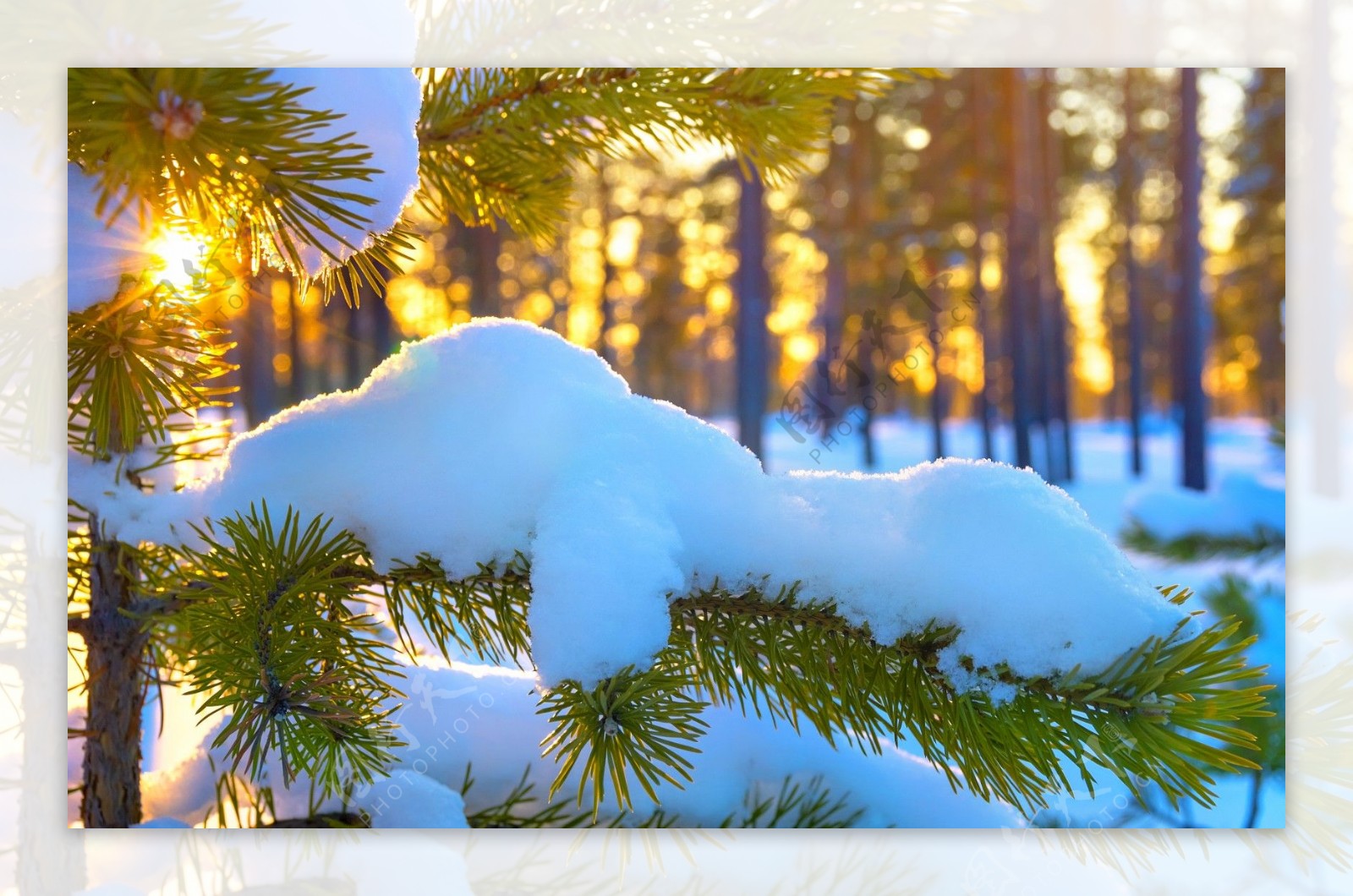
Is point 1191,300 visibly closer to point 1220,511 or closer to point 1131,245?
point 1220,511

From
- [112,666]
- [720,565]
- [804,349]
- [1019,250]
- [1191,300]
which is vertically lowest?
[112,666]

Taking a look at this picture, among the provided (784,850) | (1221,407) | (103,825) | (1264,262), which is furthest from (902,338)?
(103,825)

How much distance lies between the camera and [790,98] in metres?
0.92

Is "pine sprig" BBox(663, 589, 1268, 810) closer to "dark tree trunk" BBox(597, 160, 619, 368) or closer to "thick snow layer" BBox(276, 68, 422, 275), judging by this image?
"thick snow layer" BBox(276, 68, 422, 275)

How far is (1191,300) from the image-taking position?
3.73 m

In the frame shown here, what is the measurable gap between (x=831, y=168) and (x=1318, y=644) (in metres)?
4.88

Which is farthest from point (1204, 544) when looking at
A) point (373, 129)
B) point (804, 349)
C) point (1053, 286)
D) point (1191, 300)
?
point (1053, 286)

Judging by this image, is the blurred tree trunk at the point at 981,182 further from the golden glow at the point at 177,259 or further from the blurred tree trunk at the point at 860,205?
the golden glow at the point at 177,259

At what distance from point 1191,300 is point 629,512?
12.7 feet

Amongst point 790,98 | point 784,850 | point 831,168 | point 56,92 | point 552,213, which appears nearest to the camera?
point 56,92

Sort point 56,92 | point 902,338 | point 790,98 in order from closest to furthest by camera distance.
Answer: point 56,92 → point 790,98 → point 902,338

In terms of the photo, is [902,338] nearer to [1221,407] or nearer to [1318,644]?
[1221,407]

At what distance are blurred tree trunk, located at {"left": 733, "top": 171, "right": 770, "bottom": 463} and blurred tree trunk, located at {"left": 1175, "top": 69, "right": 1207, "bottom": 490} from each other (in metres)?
1.76

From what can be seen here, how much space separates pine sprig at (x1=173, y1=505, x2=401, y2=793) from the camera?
65 cm
